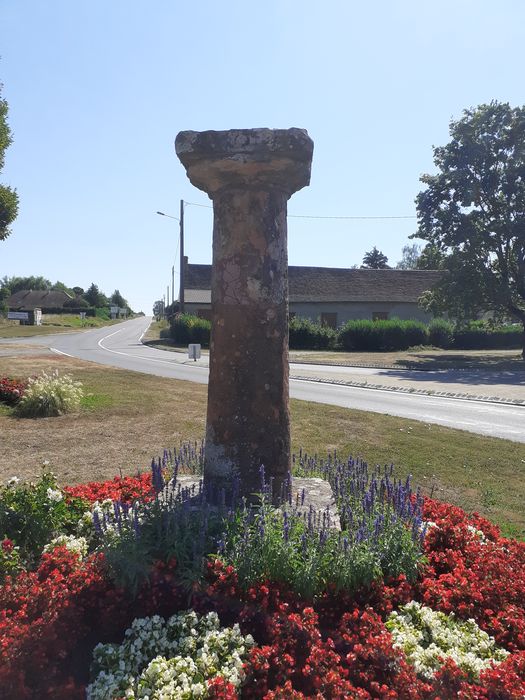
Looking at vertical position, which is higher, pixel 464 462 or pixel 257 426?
pixel 257 426

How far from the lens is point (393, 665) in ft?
9.04

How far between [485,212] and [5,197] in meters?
22.5

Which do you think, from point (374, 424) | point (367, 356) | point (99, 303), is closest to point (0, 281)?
point (99, 303)

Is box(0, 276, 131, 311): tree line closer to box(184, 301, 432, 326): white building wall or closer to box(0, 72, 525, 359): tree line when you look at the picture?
box(184, 301, 432, 326): white building wall

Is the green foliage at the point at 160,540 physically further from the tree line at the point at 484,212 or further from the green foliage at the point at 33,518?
the tree line at the point at 484,212

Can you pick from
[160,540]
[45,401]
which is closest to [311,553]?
[160,540]

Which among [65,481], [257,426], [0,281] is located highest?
[0,281]

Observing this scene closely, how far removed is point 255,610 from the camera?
3123mm

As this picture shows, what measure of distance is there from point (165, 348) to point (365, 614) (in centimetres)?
3177

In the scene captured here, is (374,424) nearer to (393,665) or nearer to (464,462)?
(464,462)

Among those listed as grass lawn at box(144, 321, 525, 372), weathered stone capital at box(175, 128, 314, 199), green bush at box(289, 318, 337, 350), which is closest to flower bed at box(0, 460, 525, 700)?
weathered stone capital at box(175, 128, 314, 199)

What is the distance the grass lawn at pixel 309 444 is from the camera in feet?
22.3

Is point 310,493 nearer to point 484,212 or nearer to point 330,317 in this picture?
point 484,212

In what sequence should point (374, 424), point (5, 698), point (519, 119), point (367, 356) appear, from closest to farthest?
point (5, 698)
point (374, 424)
point (519, 119)
point (367, 356)
